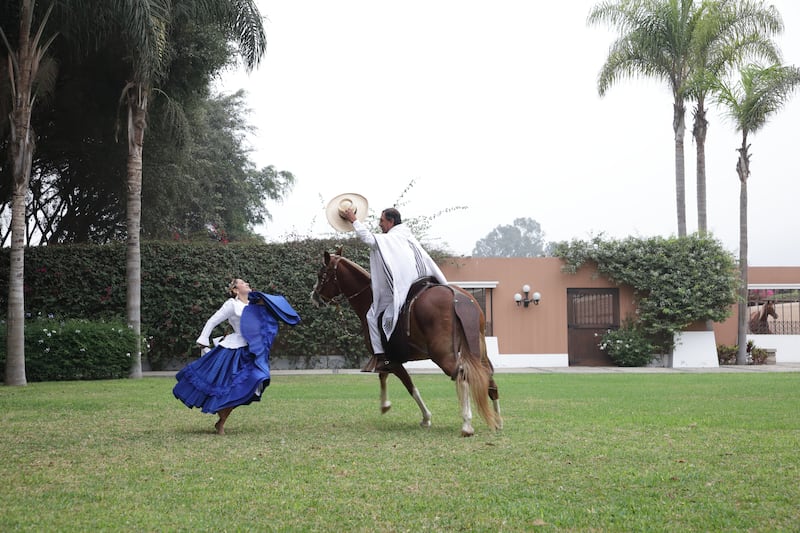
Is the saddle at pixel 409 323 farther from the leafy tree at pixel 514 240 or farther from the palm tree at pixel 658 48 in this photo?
the leafy tree at pixel 514 240

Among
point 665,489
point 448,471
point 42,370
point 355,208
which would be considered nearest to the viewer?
point 665,489

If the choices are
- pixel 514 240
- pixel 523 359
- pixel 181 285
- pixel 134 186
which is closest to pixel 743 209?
pixel 523 359

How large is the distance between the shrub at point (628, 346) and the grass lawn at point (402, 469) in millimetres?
11726

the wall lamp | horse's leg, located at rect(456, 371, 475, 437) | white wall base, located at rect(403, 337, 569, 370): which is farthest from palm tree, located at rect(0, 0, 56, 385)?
the wall lamp

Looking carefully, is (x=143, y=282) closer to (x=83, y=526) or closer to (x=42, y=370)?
(x=42, y=370)

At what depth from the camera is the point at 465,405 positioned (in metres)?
7.43

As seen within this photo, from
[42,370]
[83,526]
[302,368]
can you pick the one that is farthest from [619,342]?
[83,526]

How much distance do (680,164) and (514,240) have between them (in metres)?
80.4

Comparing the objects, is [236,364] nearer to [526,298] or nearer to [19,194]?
[19,194]

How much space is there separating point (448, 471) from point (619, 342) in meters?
17.7

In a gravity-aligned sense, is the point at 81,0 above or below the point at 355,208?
above

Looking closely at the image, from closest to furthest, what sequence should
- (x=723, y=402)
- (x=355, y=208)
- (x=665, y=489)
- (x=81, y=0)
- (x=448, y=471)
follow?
(x=665, y=489), (x=448, y=471), (x=355, y=208), (x=723, y=402), (x=81, y=0)

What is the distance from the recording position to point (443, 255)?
22.9m

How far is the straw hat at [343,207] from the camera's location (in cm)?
834
